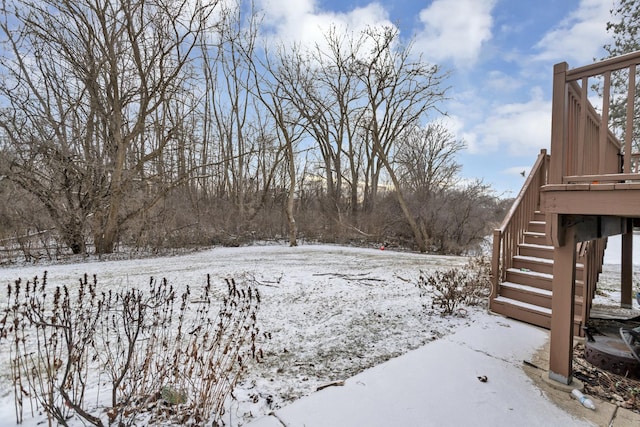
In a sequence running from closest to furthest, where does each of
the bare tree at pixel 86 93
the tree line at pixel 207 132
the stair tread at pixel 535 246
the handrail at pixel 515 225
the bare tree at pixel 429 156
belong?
the handrail at pixel 515 225 → the stair tread at pixel 535 246 → the bare tree at pixel 86 93 → the tree line at pixel 207 132 → the bare tree at pixel 429 156

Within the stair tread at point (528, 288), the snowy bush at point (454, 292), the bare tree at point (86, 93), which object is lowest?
the snowy bush at point (454, 292)

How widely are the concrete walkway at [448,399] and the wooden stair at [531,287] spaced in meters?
0.93

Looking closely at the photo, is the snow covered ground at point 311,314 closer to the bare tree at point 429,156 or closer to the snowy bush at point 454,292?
the snowy bush at point 454,292

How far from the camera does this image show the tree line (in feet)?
27.0

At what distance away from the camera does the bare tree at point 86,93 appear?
8.08 m

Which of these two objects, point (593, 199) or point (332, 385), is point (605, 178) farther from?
point (332, 385)

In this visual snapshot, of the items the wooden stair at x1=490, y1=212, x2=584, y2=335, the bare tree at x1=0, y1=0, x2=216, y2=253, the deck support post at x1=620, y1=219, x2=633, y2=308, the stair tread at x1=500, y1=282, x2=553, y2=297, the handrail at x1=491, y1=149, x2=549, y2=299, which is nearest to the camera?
the wooden stair at x1=490, y1=212, x2=584, y2=335

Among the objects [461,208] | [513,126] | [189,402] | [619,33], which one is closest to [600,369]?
[189,402]

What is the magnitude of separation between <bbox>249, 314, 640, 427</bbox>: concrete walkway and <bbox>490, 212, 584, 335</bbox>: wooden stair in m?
0.93

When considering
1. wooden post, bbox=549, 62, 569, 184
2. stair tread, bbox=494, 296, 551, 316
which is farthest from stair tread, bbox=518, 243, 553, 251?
wooden post, bbox=549, 62, 569, 184

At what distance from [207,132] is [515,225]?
1533 cm

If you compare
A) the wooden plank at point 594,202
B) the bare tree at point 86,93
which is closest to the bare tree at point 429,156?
the bare tree at point 86,93

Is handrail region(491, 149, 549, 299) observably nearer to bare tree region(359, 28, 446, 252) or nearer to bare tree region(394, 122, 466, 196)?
bare tree region(359, 28, 446, 252)

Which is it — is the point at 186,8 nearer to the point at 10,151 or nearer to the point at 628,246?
the point at 10,151
